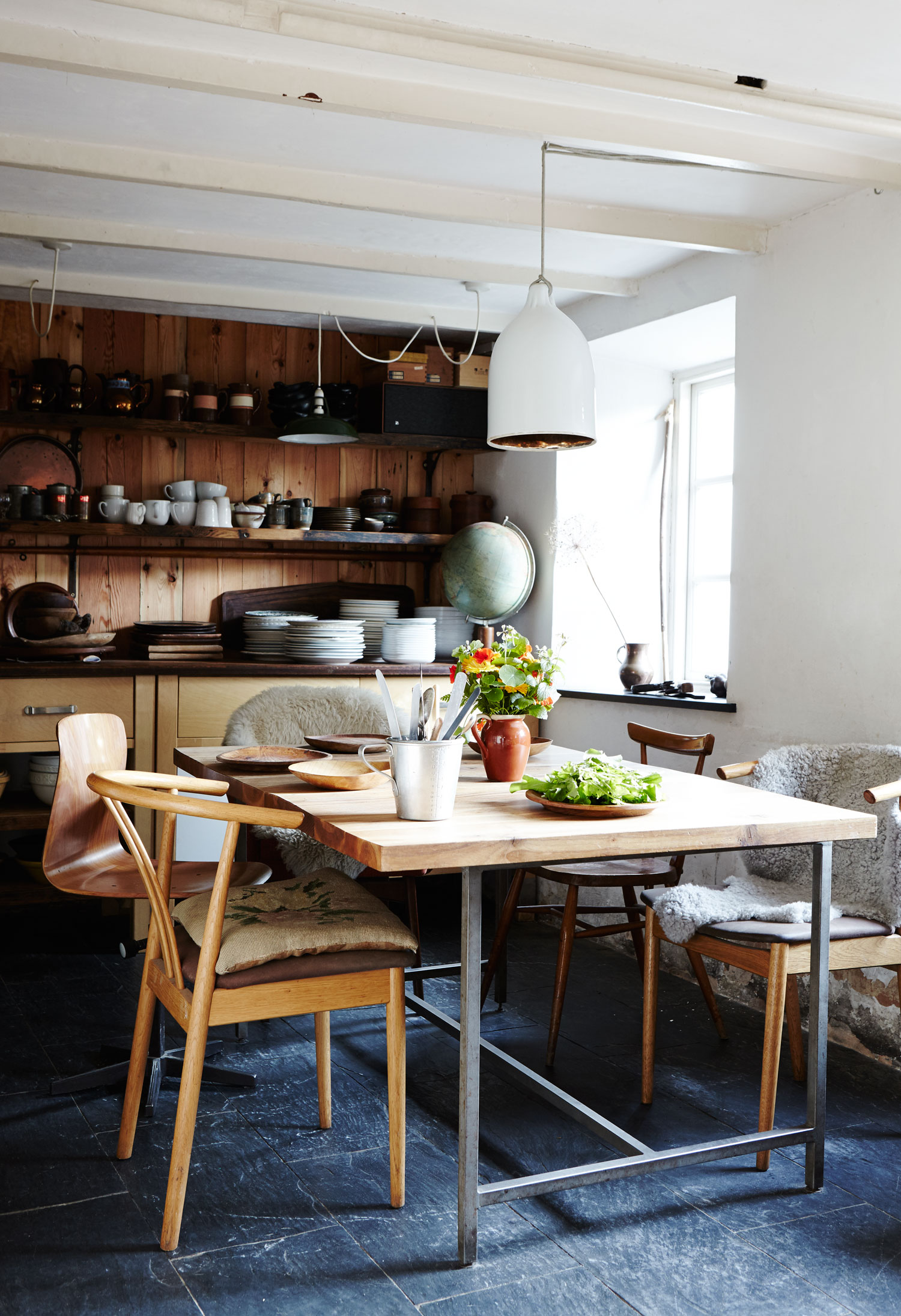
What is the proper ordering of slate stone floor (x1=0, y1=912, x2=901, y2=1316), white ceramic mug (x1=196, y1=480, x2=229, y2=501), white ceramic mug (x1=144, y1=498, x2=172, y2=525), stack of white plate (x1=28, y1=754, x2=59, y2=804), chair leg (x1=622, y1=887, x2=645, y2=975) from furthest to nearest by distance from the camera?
1. white ceramic mug (x1=196, y1=480, x2=229, y2=501)
2. white ceramic mug (x1=144, y1=498, x2=172, y2=525)
3. stack of white plate (x1=28, y1=754, x2=59, y2=804)
4. chair leg (x1=622, y1=887, x2=645, y2=975)
5. slate stone floor (x1=0, y1=912, x2=901, y2=1316)

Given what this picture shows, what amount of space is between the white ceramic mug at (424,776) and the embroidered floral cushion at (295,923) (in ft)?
0.80

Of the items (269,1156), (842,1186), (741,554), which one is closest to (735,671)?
(741,554)

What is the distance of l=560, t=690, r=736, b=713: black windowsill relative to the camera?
387cm

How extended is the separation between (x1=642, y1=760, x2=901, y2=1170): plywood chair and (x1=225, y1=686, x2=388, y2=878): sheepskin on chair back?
1121 mm

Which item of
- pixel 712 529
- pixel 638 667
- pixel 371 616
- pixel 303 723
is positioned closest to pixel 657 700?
pixel 638 667

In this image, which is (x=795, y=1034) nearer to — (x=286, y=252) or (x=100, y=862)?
(x=100, y=862)

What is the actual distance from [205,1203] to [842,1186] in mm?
1291

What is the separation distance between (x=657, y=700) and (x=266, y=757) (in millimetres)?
1701

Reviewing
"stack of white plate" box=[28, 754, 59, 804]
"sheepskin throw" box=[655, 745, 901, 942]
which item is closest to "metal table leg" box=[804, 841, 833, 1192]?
"sheepskin throw" box=[655, 745, 901, 942]

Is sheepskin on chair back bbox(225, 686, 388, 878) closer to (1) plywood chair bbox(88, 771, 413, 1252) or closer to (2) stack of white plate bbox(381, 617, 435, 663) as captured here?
(2) stack of white plate bbox(381, 617, 435, 663)

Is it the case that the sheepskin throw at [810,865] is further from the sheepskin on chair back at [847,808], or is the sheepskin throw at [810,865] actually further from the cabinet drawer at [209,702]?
the cabinet drawer at [209,702]

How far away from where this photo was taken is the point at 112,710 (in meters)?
4.21

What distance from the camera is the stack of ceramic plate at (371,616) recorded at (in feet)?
16.0

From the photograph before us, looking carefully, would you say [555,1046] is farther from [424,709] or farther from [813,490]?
[813,490]
